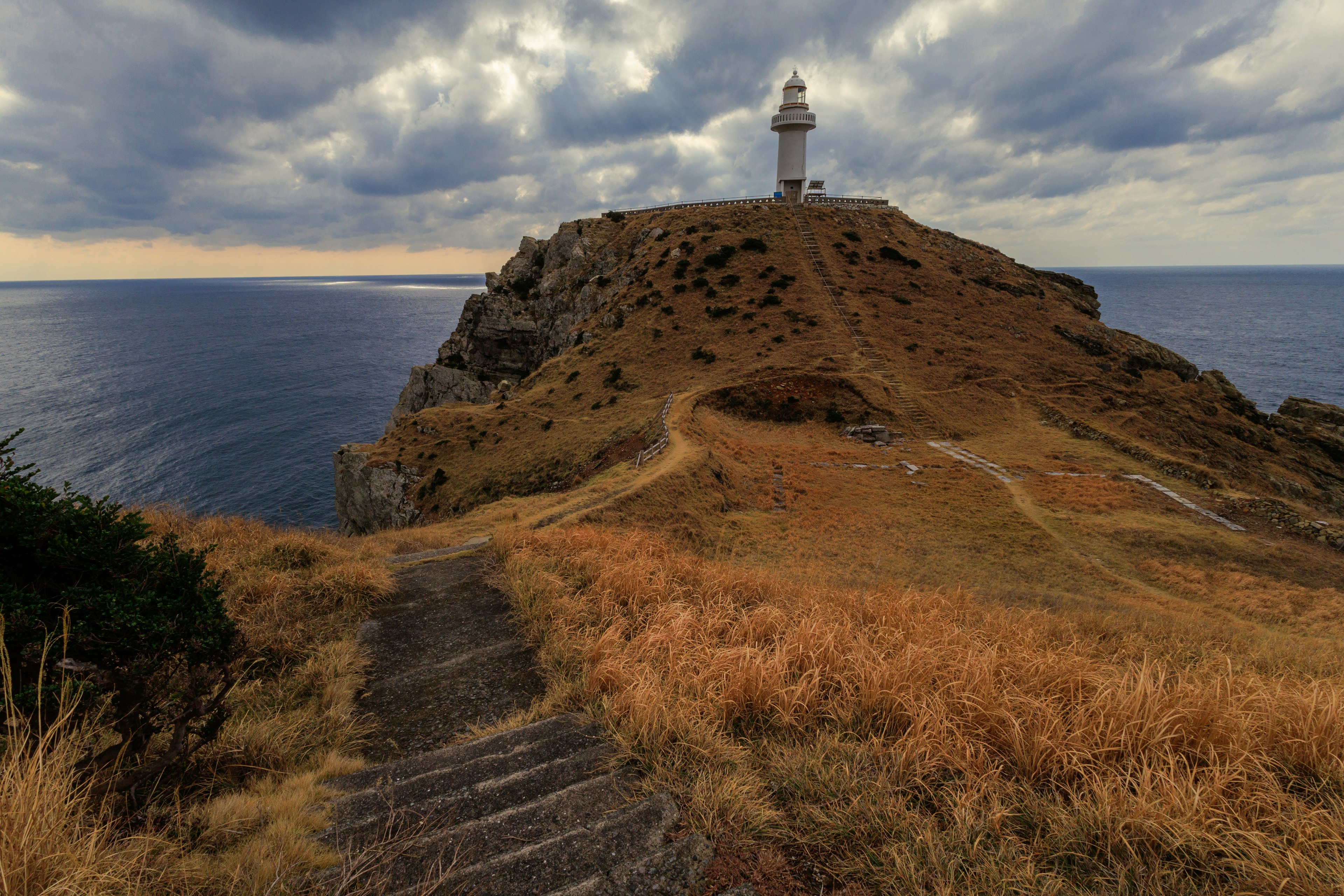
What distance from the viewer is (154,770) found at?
3711mm

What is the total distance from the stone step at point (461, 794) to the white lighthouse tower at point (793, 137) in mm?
69138

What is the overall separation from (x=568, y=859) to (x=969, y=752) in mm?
3014

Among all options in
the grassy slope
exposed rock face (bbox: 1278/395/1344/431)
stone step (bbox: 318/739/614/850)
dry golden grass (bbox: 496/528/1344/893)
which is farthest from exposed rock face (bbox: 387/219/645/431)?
exposed rock face (bbox: 1278/395/1344/431)

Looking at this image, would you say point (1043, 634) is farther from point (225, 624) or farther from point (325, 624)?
point (325, 624)

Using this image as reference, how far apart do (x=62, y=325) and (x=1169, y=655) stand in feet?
846

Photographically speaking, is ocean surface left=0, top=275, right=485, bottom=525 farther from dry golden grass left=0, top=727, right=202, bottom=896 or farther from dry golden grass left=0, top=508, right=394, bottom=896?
dry golden grass left=0, top=727, right=202, bottom=896

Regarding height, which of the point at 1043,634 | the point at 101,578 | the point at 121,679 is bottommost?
the point at 1043,634

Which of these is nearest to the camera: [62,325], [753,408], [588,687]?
[588,687]

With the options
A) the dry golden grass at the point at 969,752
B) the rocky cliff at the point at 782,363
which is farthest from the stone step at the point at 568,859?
the rocky cliff at the point at 782,363

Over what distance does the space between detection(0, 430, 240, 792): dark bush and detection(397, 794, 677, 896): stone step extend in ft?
7.72

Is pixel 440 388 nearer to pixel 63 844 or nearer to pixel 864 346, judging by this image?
pixel 864 346

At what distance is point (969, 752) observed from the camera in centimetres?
412

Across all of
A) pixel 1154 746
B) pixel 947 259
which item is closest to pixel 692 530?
pixel 1154 746

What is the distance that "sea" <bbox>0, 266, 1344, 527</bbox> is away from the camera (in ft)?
174
